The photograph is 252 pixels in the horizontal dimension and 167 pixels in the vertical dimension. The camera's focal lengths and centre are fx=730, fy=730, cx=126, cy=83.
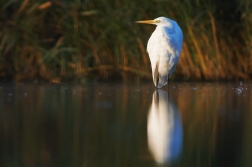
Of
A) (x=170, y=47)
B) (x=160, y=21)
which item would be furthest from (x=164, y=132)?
(x=160, y=21)

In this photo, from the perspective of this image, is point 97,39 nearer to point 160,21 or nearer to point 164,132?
point 160,21

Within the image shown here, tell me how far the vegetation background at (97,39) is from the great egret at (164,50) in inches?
31.3

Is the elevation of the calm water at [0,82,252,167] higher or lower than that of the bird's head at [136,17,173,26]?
lower

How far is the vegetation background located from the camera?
8.98m

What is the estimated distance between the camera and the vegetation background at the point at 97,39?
29.5 feet

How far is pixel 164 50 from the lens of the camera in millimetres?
8250

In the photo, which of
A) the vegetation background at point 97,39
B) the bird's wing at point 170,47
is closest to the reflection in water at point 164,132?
the bird's wing at point 170,47

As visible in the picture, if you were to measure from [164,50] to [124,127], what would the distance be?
130 inches

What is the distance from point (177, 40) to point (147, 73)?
106 cm

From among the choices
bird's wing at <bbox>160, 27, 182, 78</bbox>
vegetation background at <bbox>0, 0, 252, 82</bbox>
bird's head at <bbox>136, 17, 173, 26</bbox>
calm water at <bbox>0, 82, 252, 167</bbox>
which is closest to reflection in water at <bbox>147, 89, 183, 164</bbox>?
calm water at <bbox>0, 82, 252, 167</bbox>

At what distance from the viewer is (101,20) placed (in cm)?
909

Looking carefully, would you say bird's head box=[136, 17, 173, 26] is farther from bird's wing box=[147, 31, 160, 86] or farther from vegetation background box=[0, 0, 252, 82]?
vegetation background box=[0, 0, 252, 82]

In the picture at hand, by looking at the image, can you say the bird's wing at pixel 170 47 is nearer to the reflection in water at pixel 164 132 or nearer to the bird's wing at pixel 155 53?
the bird's wing at pixel 155 53

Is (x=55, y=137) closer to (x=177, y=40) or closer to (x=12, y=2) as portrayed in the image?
(x=177, y=40)
